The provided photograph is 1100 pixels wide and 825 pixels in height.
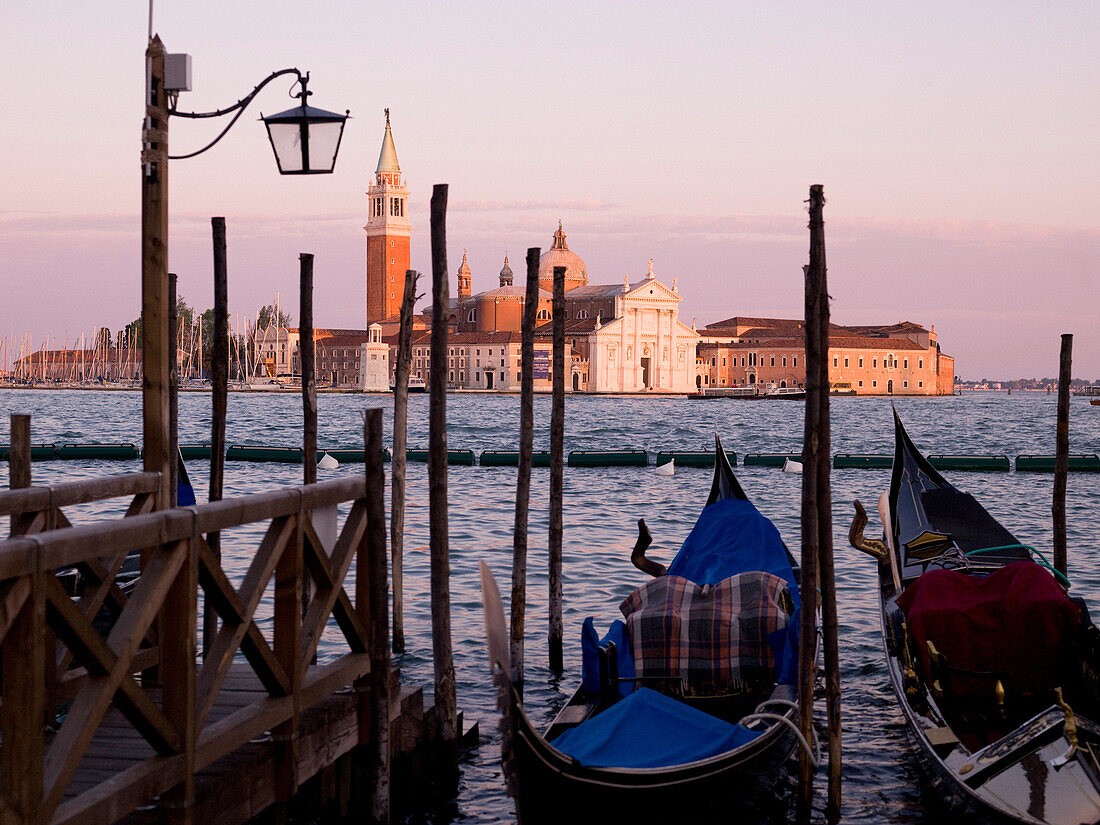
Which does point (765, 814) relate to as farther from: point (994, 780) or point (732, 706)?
point (994, 780)

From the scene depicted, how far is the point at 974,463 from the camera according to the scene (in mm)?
25000

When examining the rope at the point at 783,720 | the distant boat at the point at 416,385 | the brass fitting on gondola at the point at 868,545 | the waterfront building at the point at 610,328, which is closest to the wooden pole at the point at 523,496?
the rope at the point at 783,720

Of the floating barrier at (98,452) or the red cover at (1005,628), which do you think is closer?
the red cover at (1005,628)

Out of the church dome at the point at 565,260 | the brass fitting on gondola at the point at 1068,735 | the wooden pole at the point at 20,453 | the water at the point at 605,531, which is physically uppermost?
the church dome at the point at 565,260

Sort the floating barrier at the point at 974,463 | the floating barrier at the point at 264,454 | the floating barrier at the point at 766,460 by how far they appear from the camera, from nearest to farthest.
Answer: the floating barrier at the point at 974,463
the floating barrier at the point at 264,454
the floating barrier at the point at 766,460

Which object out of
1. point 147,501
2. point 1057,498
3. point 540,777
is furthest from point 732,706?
point 1057,498

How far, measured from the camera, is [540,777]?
3898 millimetres

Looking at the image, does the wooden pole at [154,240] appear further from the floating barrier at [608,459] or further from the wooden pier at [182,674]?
the floating barrier at [608,459]

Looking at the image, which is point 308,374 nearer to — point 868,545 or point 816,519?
point 868,545

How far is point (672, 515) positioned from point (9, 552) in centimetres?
1455

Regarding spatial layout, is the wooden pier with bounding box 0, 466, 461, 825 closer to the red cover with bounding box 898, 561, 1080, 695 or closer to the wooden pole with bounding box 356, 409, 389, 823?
the wooden pole with bounding box 356, 409, 389, 823

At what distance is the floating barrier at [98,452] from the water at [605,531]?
0.22 metres

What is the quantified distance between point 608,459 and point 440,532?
2036cm

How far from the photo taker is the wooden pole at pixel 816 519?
15.4 ft
